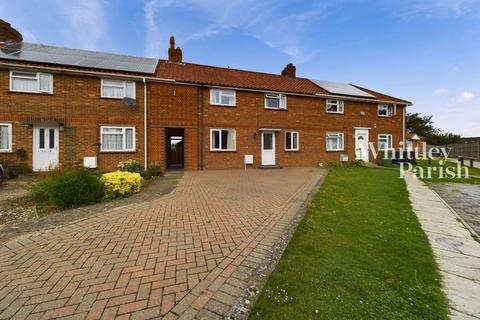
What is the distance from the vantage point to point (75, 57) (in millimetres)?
13320

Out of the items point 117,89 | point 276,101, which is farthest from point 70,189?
point 276,101

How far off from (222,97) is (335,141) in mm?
9086

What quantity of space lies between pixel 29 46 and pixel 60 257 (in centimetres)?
1644

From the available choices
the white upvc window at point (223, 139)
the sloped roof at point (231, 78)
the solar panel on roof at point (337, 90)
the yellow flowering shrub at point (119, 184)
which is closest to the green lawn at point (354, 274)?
the yellow flowering shrub at point (119, 184)

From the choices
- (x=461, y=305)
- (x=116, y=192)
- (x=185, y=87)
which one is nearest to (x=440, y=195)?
(x=461, y=305)

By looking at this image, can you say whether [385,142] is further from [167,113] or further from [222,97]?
[167,113]

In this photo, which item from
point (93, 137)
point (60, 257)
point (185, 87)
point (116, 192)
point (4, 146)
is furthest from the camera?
point (185, 87)

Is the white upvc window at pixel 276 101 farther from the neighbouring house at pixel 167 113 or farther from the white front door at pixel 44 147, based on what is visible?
the white front door at pixel 44 147

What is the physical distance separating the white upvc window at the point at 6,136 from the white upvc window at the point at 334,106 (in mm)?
18413

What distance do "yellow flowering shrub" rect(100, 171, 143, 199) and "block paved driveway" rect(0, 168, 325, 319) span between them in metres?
1.55

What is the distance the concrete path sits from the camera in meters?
2.59

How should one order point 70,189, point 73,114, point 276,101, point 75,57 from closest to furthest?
1. point 70,189
2. point 73,114
3. point 75,57
4. point 276,101

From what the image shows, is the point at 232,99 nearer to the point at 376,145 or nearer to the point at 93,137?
the point at 93,137

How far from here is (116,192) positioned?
6871 mm
